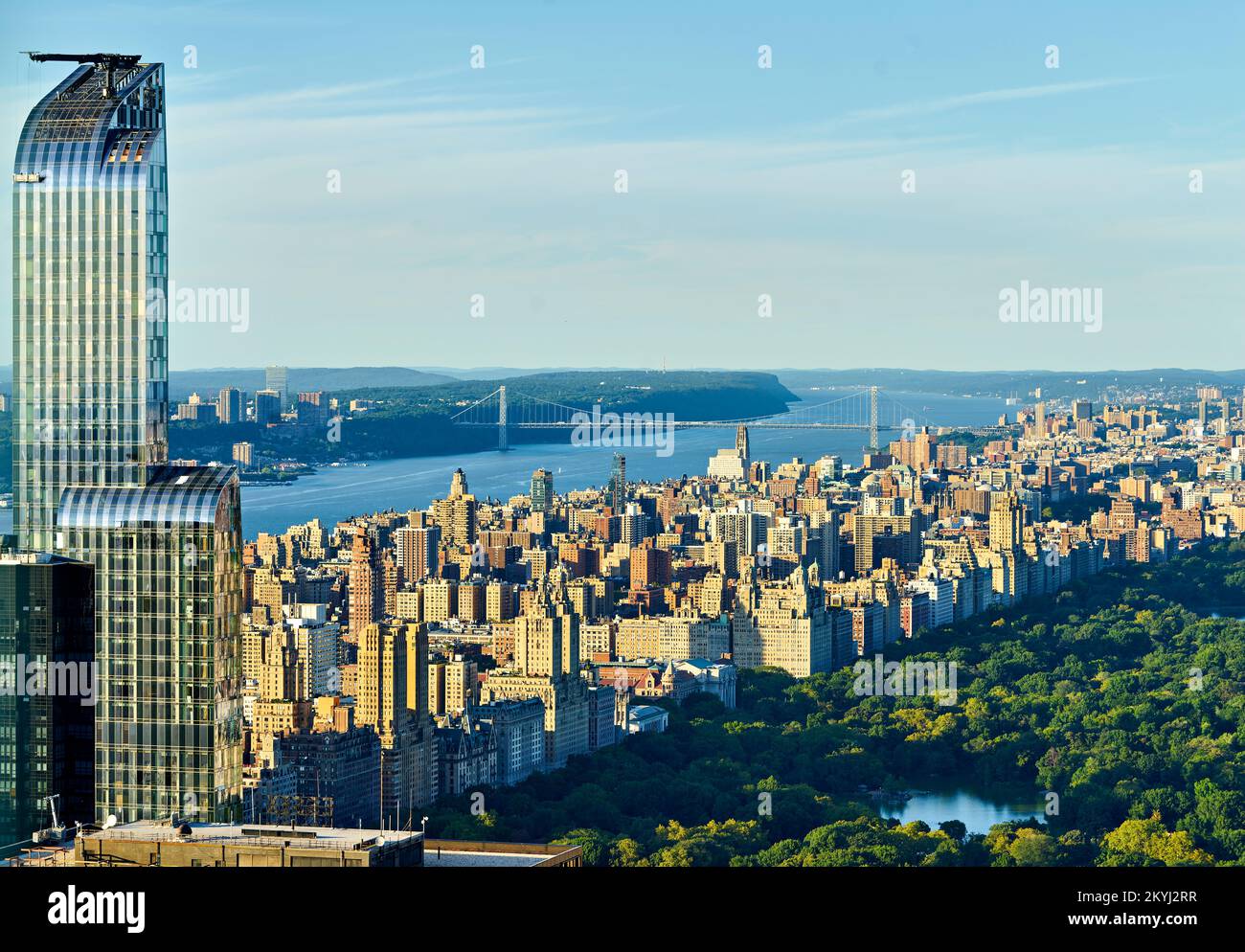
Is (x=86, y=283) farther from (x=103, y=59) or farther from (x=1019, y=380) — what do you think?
(x=1019, y=380)

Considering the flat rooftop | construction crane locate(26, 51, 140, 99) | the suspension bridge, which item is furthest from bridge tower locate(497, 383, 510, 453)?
the flat rooftop

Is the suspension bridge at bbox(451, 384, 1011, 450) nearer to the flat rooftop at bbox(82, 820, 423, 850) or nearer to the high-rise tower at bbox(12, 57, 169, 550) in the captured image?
the high-rise tower at bbox(12, 57, 169, 550)

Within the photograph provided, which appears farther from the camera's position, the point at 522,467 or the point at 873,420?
the point at 873,420

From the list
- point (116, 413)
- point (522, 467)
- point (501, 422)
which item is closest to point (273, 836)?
point (116, 413)

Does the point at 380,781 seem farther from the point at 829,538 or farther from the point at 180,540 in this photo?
the point at 829,538

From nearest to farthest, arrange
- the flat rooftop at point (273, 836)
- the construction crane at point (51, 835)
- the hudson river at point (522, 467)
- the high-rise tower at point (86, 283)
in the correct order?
the flat rooftop at point (273, 836), the construction crane at point (51, 835), the high-rise tower at point (86, 283), the hudson river at point (522, 467)

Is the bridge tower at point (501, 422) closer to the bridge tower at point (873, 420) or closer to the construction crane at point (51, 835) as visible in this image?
the bridge tower at point (873, 420)

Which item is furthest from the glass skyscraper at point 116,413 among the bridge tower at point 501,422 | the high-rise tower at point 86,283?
the bridge tower at point 501,422
